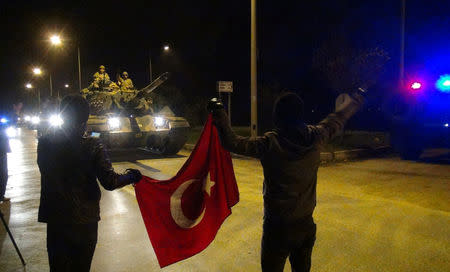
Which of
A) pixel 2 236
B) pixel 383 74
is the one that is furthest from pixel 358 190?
pixel 383 74

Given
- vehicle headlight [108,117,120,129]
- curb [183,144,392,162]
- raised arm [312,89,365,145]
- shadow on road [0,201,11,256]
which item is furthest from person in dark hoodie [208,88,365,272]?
vehicle headlight [108,117,120,129]

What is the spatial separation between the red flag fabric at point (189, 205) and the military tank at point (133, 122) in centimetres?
1043

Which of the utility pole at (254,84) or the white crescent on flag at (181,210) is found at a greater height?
the utility pole at (254,84)

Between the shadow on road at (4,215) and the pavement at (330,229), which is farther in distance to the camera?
the shadow on road at (4,215)

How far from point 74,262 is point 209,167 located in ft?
4.39

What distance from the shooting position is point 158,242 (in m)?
3.57

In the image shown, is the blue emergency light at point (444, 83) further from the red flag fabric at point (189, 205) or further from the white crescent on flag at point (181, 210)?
the white crescent on flag at point (181, 210)

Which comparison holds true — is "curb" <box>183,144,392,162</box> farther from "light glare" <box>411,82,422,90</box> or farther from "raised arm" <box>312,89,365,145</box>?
"raised arm" <box>312,89,365,145</box>

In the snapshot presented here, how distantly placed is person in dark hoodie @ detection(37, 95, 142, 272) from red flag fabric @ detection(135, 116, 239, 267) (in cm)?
79

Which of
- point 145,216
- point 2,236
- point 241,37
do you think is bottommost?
point 2,236

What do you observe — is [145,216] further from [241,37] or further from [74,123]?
[241,37]

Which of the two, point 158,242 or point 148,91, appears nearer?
point 158,242

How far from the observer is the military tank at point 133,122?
14.4 metres

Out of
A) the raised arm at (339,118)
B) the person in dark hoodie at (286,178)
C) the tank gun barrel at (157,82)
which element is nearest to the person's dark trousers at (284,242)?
the person in dark hoodie at (286,178)
